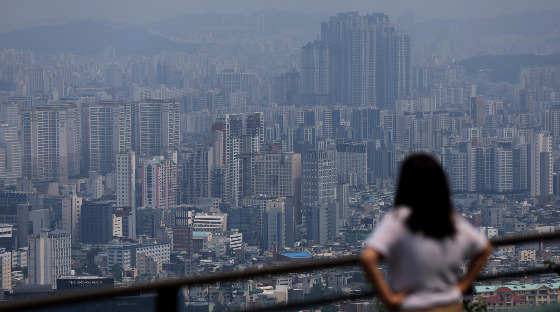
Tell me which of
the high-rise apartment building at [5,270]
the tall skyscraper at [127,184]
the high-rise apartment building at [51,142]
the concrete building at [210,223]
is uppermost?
the high-rise apartment building at [51,142]

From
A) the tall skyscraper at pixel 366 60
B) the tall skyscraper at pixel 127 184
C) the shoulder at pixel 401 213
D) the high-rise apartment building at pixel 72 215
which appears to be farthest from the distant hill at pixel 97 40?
the shoulder at pixel 401 213

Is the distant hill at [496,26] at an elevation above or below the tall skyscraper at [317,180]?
above

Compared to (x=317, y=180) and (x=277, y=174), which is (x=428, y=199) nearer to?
(x=317, y=180)

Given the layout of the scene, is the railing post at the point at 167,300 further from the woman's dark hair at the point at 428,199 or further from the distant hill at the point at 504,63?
the distant hill at the point at 504,63

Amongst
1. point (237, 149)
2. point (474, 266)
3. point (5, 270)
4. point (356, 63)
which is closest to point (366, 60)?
point (356, 63)

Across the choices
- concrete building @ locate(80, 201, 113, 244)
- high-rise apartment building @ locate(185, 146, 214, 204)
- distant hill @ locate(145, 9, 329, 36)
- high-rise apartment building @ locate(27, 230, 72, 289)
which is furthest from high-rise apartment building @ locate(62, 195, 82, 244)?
distant hill @ locate(145, 9, 329, 36)

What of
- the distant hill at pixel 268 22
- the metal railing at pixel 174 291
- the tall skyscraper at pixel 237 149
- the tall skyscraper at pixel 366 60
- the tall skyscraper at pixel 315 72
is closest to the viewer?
the metal railing at pixel 174 291

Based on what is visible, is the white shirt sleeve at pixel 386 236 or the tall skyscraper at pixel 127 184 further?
the tall skyscraper at pixel 127 184
